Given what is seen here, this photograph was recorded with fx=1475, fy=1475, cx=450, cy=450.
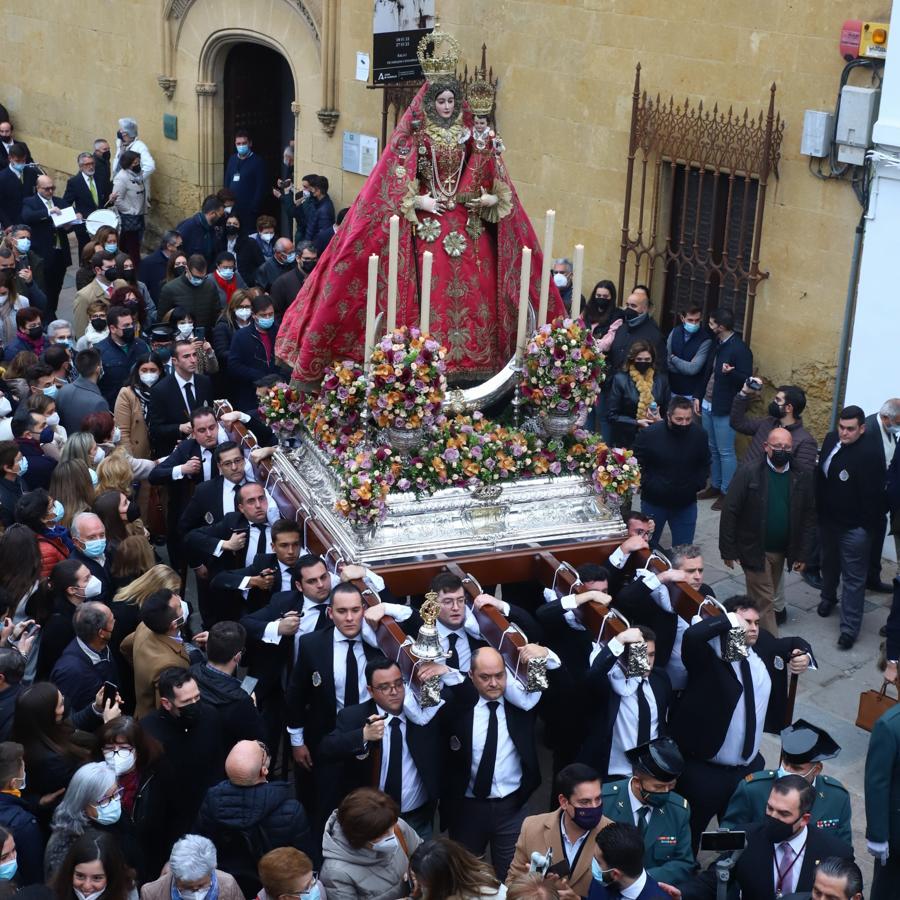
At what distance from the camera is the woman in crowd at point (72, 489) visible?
8.23 meters

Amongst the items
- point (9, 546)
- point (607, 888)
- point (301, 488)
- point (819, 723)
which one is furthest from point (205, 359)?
point (607, 888)

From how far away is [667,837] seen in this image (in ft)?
19.9

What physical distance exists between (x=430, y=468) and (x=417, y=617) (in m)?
1.06

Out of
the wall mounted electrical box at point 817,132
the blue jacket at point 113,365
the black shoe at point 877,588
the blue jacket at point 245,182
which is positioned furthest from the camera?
the blue jacket at point 245,182

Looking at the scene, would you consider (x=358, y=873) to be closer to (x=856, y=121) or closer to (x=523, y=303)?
(x=523, y=303)

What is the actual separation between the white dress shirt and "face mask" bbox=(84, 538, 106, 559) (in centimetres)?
231

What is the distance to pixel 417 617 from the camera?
25.0 ft

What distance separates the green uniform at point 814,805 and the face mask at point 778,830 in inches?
10.3

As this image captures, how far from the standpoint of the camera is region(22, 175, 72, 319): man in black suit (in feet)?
47.5

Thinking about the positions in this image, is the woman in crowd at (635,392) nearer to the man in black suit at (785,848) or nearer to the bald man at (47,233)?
the man in black suit at (785,848)

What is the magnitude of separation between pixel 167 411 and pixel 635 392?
10.9 ft

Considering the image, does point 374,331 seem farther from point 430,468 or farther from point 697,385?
point 697,385

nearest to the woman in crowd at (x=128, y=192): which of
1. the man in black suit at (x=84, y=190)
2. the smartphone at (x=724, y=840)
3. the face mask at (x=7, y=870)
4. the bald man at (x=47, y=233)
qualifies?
the man in black suit at (x=84, y=190)

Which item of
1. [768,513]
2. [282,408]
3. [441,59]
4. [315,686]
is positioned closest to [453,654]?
[315,686]
